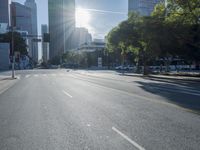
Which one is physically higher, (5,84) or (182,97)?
(182,97)

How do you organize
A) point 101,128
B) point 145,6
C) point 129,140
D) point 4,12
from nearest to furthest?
point 129,140 → point 101,128 → point 145,6 → point 4,12

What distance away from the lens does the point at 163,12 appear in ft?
121

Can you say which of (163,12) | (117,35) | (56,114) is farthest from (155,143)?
(117,35)

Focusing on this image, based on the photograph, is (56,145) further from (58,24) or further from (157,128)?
(58,24)

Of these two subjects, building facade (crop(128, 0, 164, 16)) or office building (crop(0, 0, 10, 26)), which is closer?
building facade (crop(128, 0, 164, 16))

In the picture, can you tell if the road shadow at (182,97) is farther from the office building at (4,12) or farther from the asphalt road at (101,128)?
the office building at (4,12)

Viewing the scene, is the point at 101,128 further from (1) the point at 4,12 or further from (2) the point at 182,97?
(1) the point at 4,12

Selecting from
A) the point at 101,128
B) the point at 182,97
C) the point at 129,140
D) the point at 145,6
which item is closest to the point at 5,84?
the point at 182,97

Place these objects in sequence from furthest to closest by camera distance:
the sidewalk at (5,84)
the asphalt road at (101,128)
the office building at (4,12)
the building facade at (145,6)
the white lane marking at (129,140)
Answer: the office building at (4,12)
the building facade at (145,6)
the sidewalk at (5,84)
the asphalt road at (101,128)
the white lane marking at (129,140)

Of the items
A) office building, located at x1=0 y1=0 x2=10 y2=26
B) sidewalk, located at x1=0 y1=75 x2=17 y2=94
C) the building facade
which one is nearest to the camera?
sidewalk, located at x1=0 y1=75 x2=17 y2=94

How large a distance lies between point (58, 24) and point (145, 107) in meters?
141

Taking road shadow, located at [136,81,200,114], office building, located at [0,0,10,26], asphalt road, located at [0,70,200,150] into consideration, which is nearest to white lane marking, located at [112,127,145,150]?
asphalt road, located at [0,70,200,150]

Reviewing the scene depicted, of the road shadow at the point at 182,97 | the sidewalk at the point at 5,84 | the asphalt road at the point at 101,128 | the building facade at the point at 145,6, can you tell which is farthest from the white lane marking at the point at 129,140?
the building facade at the point at 145,6

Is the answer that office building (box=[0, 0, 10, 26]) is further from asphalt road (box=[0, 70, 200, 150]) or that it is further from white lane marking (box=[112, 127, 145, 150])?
white lane marking (box=[112, 127, 145, 150])
